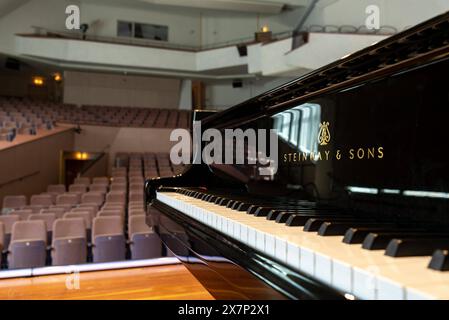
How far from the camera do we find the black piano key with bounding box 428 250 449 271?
539 millimetres

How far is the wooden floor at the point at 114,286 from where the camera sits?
2.41m

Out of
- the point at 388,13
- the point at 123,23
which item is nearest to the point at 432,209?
the point at 388,13

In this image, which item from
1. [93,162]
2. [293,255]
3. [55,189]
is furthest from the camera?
[93,162]

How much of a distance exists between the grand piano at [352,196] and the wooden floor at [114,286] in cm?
106

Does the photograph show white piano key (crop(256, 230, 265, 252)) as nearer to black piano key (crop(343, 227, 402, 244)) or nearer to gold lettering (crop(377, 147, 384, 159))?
black piano key (crop(343, 227, 402, 244))

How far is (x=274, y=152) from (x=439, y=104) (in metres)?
0.76

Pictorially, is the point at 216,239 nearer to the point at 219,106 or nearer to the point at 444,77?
the point at 444,77

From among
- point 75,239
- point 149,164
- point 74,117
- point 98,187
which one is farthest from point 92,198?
point 74,117

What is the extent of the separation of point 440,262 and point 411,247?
0.08 m

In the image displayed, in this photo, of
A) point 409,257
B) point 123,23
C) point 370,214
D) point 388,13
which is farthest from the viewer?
point 123,23

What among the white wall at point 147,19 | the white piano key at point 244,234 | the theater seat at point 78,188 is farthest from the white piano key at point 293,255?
the white wall at point 147,19

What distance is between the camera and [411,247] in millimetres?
621

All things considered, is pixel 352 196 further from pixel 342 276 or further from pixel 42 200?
pixel 42 200

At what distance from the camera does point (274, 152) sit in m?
1.52
